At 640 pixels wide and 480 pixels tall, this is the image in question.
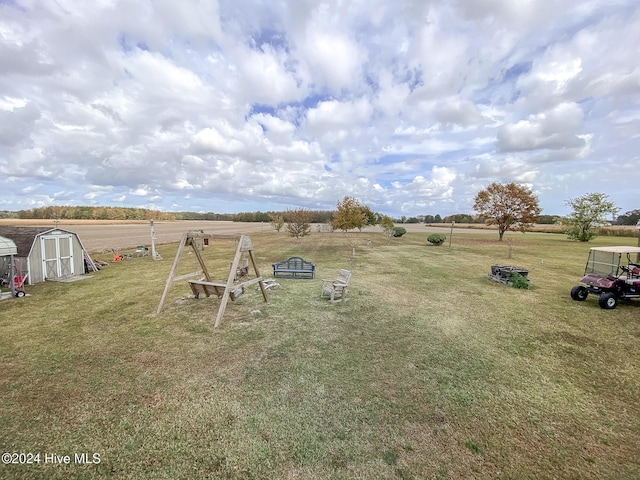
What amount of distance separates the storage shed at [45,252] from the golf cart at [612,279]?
23505 mm

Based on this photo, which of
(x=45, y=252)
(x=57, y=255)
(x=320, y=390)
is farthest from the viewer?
(x=57, y=255)

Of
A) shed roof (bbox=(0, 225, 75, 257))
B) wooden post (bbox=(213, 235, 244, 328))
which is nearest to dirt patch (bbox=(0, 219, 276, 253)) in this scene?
wooden post (bbox=(213, 235, 244, 328))

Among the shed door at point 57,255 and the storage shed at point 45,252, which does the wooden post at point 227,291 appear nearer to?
the storage shed at point 45,252

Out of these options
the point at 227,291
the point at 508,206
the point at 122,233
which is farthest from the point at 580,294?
the point at 122,233

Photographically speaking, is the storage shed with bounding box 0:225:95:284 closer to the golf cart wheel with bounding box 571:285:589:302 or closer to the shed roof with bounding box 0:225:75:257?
the shed roof with bounding box 0:225:75:257

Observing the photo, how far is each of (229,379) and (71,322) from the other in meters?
6.35

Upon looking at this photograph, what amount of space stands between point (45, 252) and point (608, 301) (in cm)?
2388

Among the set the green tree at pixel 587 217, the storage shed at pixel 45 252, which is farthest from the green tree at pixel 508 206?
the storage shed at pixel 45 252

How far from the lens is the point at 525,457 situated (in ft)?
12.6

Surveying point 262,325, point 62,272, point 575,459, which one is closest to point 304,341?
point 262,325

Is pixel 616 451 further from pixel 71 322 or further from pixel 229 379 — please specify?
pixel 71 322

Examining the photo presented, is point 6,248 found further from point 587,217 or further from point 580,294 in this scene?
point 587,217

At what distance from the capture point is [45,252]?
13531 mm

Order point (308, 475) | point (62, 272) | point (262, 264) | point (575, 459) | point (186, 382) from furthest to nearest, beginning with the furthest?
point (262, 264), point (62, 272), point (186, 382), point (575, 459), point (308, 475)
